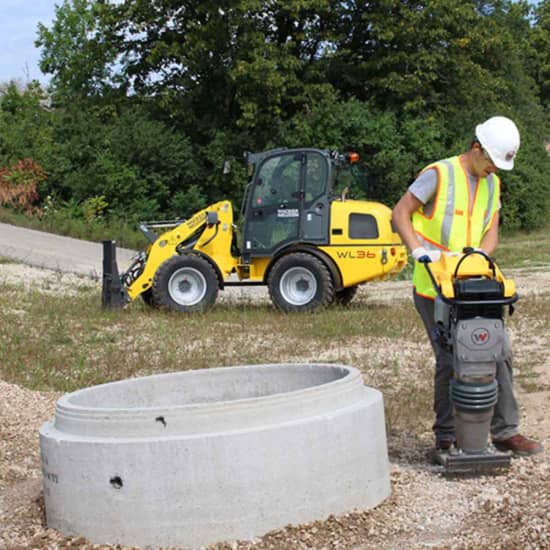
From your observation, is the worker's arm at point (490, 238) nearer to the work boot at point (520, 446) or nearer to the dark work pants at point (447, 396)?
the dark work pants at point (447, 396)

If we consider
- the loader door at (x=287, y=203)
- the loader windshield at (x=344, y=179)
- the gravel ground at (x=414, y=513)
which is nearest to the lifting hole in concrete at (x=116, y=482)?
the gravel ground at (x=414, y=513)

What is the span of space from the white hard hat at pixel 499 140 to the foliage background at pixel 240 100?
24.0 metres

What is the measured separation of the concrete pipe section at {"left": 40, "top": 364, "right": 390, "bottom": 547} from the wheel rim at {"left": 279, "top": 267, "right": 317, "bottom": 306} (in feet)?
30.7

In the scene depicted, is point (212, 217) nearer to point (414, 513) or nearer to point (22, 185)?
point (414, 513)

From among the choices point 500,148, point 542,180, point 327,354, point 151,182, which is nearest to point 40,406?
point 327,354

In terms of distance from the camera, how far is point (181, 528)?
4.46 m

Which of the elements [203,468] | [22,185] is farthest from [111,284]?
[22,185]

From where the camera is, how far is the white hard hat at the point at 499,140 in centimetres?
542

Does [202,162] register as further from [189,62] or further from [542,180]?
[542,180]

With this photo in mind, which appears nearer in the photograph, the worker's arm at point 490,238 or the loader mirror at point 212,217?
the worker's arm at point 490,238

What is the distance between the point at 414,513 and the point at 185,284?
385 inches

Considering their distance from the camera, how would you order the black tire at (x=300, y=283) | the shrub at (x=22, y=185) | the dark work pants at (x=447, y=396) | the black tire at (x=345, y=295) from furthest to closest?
the shrub at (x=22, y=185)
the black tire at (x=345, y=295)
the black tire at (x=300, y=283)
the dark work pants at (x=447, y=396)

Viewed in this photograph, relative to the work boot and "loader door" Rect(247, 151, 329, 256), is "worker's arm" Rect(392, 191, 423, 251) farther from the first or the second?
"loader door" Rect(247, 151, 329, 256)

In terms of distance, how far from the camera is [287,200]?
1434cm
